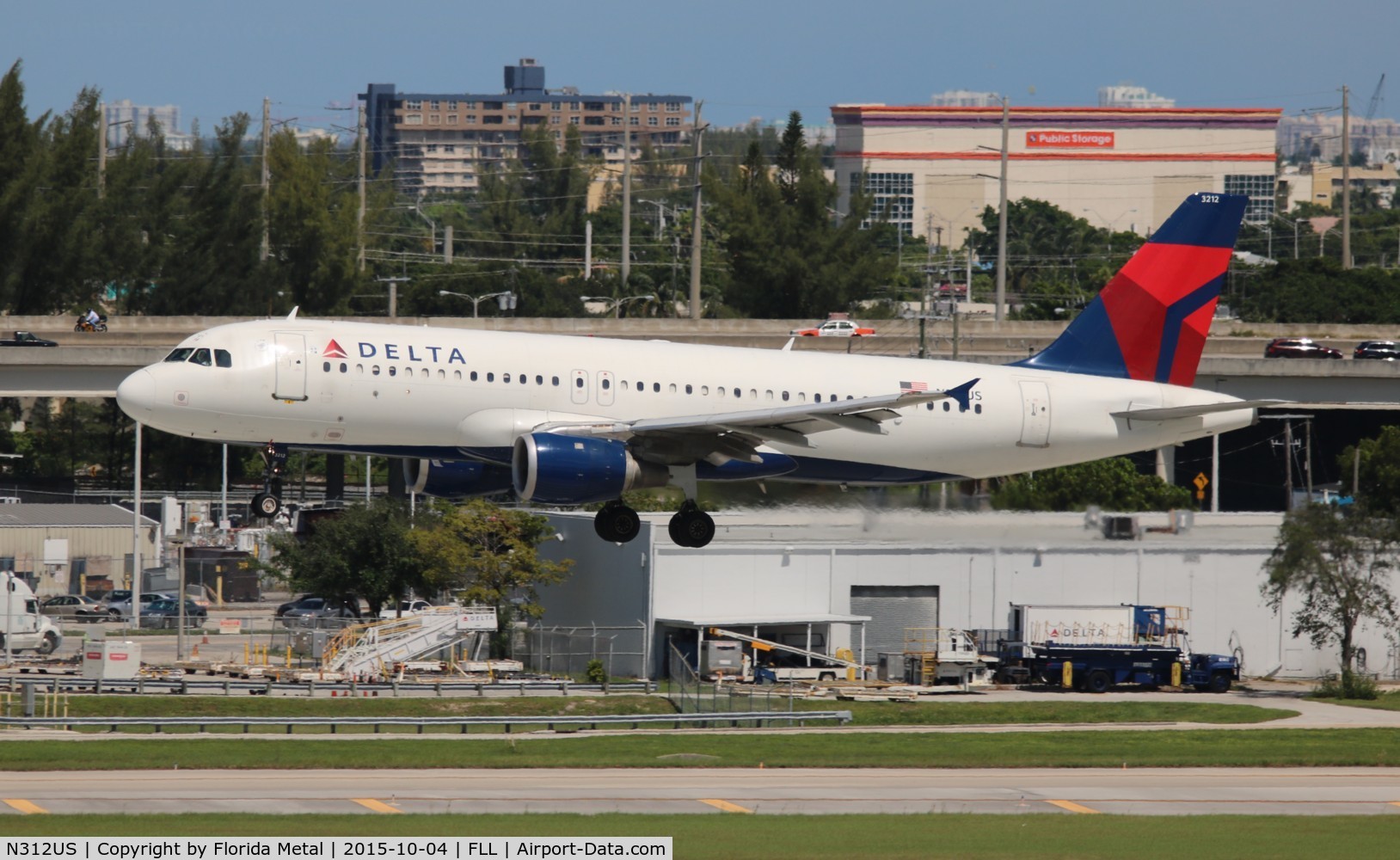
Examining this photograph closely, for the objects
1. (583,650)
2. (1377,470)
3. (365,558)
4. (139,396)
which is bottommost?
(583,650)

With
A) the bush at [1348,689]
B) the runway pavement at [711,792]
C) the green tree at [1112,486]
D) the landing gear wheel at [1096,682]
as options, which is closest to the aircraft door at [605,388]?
the runway pavement at [711,792]

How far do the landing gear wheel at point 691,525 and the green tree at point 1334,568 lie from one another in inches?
1519

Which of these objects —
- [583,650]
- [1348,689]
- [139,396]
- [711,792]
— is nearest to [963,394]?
[711,792]

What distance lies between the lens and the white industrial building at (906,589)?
243 feet

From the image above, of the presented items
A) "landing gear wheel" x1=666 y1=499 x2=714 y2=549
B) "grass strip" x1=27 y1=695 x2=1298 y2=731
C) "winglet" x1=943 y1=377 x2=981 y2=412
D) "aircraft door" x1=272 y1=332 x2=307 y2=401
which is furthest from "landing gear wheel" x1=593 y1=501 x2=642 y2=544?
"grass strip" x1=27 y1=695 x2=1298 y2=731

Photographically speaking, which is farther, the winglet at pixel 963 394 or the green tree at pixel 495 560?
the green tree at pixel 495 560

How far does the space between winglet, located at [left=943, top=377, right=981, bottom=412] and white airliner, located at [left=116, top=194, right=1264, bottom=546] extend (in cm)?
8

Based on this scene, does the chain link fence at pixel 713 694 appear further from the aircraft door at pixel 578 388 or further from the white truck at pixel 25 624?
the white truck at pixel 25 624

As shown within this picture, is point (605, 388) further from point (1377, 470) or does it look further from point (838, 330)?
point (838, 330)

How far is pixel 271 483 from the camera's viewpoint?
4044 centimetres

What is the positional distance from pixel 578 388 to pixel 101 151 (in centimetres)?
10602

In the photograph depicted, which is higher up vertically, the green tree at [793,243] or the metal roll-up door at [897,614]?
the green tree at [793,243]

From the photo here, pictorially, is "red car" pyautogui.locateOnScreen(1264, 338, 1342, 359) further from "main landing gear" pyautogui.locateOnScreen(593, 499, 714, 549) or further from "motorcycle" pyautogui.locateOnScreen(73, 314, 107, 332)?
"main landing gear" pyautogui.locateOnScreen(593, 499, 714, 549)

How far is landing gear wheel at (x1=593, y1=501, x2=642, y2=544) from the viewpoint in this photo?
42719 mm
